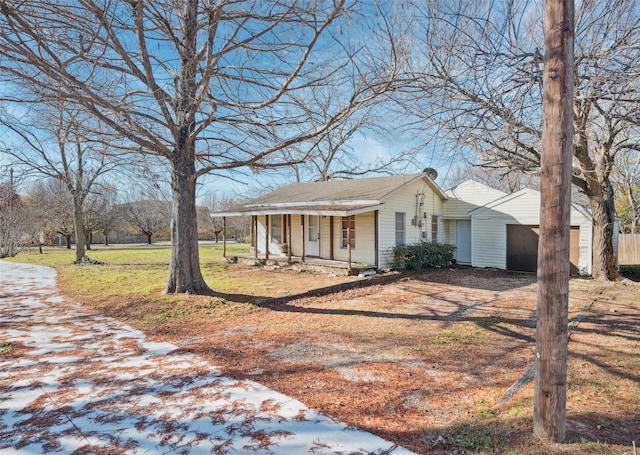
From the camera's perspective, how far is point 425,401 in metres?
3.49

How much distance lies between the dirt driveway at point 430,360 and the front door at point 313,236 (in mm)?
6801

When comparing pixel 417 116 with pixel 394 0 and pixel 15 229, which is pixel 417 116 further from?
pixel 15 229

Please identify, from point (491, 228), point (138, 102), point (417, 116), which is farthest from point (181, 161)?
point (491, 228)

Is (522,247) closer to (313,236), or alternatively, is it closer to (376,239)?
(376,239)

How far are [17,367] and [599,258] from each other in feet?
48.7

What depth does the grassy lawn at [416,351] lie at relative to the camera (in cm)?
297

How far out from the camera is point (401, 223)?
14781 mm

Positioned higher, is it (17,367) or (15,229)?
(15,229)

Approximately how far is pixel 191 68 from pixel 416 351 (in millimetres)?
6185

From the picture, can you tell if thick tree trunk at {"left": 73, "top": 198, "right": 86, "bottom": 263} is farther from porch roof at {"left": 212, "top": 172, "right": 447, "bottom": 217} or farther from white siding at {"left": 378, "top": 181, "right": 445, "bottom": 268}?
white siding at {"left": 378, "top": 181, "right": 445, "bottom": 268}

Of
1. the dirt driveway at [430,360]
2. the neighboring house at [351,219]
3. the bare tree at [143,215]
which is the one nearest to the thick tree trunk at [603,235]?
the dirt driveway at [430,360]

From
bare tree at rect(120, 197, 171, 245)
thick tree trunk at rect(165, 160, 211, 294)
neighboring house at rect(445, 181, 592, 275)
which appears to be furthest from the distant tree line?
neighboring house at rect(445, 181, 592, 275)

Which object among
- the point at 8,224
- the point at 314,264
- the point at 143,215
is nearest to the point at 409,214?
the point at 314,264

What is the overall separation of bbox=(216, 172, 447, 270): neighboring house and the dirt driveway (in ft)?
16.0
